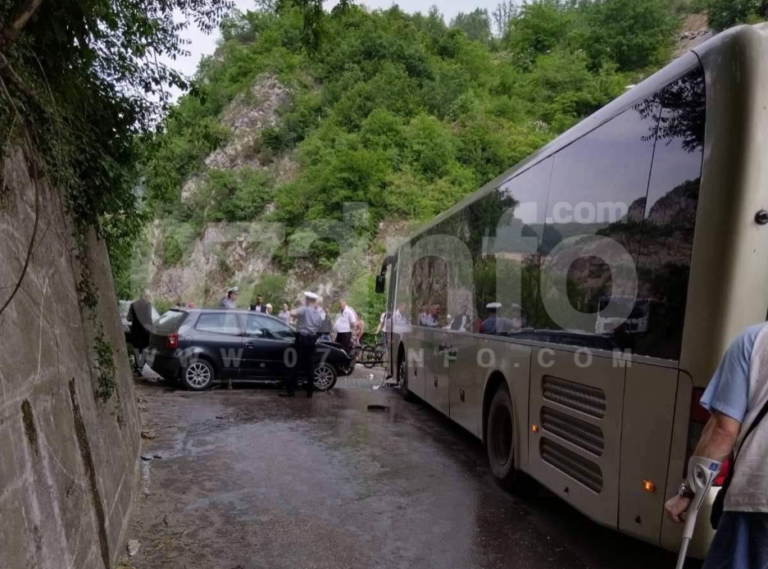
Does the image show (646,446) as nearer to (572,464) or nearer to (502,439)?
(572,464)

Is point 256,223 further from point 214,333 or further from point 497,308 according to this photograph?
point 497,308

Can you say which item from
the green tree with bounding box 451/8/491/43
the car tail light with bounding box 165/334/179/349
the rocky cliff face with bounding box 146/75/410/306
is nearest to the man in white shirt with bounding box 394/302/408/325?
the car tail light with bounding box 165/334/179/349

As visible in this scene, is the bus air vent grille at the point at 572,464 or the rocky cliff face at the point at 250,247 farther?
the rocky cliff face at the point at 250,247

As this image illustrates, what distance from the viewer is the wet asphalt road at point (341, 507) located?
4863 mm

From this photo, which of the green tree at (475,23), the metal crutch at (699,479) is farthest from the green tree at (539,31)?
the metal crutch at (699,479)

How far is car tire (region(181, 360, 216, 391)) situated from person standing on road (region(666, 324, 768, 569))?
11514 mm

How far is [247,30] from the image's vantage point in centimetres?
7338

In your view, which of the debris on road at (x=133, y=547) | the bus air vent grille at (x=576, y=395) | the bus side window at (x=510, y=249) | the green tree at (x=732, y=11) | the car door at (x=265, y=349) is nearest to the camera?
the bus air vent grille at (x=576, y=395)

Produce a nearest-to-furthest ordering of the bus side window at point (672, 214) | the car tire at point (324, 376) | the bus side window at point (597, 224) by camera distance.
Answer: the bus side window at point (672, 214) < the bus side window at point (597, 224) < the car tire at point (324, 376)

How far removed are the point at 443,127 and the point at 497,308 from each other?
115 ft

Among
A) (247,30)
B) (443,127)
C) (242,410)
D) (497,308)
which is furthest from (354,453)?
(247,30)

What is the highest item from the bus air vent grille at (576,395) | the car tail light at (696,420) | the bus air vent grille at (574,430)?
the car tail light at (696,420)

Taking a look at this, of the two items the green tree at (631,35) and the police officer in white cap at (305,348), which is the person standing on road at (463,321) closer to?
the police officer in white cap at (305,348)

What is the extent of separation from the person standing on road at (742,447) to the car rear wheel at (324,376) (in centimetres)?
1139
